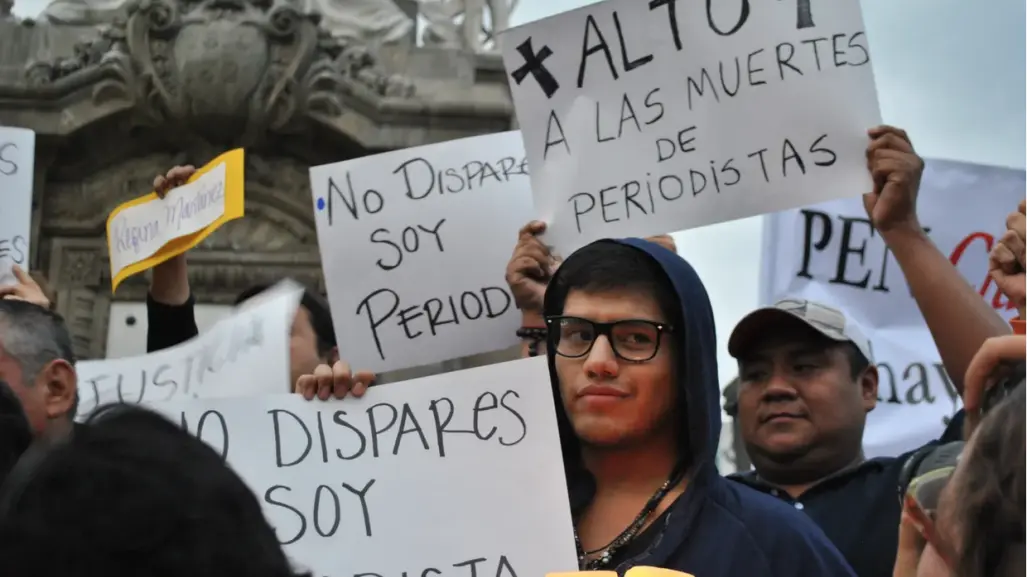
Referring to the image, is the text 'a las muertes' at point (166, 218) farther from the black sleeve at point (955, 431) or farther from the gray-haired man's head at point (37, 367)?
the black sleeve at point (955, 431)

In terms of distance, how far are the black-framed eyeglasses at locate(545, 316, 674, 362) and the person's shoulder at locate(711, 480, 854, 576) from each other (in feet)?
0.67

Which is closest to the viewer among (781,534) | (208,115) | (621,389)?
(781,534)

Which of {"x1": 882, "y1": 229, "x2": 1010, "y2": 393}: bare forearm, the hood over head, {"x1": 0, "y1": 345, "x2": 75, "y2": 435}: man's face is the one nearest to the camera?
the hood over head

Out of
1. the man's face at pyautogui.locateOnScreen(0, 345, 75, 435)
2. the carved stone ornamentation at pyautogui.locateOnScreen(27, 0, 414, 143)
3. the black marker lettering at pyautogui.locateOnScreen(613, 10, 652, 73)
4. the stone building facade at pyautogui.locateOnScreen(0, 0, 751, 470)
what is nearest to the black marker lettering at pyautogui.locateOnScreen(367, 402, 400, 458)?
the man's face at pyautogui.locateOnScreen(0, 345, 75, 435)

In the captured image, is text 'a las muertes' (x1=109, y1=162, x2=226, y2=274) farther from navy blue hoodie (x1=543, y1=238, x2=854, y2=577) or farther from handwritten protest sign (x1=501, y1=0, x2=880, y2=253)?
navy blue hoodie (x1=543, y1=238, x2=854, y2=577)

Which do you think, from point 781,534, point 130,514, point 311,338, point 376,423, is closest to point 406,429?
point 376,423

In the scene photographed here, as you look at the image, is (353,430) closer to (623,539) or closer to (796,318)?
(623,539)

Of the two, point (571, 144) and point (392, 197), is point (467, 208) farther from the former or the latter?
point (571, 144)

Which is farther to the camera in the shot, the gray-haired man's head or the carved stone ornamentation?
the carved stone ornamentation

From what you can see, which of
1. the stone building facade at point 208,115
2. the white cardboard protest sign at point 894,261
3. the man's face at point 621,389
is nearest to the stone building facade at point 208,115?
the stone building facade at point 208,115

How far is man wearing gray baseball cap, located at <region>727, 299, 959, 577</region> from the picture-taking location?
2018mm

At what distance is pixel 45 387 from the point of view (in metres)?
1.99

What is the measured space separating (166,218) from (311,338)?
37 centimetres

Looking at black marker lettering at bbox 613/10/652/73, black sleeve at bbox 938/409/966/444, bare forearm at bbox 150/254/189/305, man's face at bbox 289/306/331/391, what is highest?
black marker lettering at bbox 613/10/652/73
